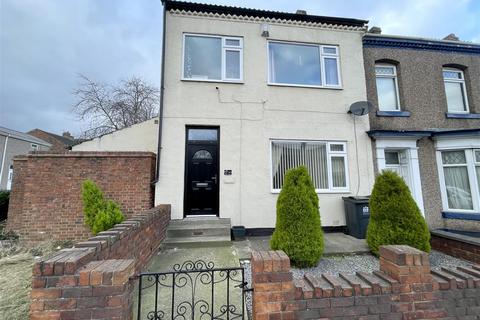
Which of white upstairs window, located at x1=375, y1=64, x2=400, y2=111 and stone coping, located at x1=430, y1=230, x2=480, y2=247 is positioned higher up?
white upstairs window, located at x1=375, y1=64, x2=400, y2=111

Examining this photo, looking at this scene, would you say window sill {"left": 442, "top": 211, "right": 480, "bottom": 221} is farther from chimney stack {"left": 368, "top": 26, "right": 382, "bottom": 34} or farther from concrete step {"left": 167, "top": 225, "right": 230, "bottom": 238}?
concrete step {"left": 167, "top": 225, "right": 230, "bottom": 238}

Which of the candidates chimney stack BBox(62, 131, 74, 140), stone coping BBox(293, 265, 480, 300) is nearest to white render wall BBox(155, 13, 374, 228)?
stone coping BBox(293, 265, 480, 300)

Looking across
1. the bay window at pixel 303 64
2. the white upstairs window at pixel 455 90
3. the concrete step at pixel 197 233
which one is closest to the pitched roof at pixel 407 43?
the white upstairs window at pixel 455 90

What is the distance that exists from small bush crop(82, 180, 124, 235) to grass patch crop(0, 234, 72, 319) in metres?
1.18

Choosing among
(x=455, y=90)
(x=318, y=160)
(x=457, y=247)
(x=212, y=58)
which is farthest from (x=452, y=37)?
(x=212, y=58)

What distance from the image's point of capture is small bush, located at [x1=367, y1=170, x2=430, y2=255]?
4.04 m

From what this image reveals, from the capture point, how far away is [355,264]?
4121 mm

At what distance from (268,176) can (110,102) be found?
13.7 m

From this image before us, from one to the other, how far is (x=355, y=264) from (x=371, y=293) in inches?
95.0

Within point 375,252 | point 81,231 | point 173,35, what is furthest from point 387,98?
point 81,231

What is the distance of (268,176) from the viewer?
6340 millimetres

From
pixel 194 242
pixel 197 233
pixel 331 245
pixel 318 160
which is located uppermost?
pixel 318 160

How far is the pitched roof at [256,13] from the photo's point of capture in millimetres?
6523

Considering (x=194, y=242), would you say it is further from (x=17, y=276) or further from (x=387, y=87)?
(x=387, y=87)
